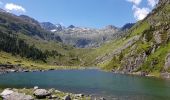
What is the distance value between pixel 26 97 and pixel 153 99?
4279 cm

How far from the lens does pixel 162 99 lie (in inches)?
3856

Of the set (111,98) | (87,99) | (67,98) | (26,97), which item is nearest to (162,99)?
(111,98)

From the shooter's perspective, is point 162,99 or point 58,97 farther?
point 162,99

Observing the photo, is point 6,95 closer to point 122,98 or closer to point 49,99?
point 49,99

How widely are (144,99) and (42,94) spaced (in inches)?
1409

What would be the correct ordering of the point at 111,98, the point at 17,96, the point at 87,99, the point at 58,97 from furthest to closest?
the point at 111,98, the point at 87,99, the point at 58,97, the point at 17,96

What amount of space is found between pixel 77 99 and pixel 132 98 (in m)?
26.5

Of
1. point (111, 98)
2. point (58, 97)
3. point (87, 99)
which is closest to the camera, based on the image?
point (58, 97)

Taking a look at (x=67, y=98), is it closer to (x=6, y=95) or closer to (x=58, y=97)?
(x=58, y=97)

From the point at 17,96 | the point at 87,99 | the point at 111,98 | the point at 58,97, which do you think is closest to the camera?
the point at 17,96

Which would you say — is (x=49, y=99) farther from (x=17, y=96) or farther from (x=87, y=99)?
(x=87, y=99)

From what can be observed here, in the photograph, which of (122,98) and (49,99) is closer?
(49,99)

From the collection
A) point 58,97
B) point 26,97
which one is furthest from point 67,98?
point 26,97

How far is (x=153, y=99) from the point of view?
97.7 m
